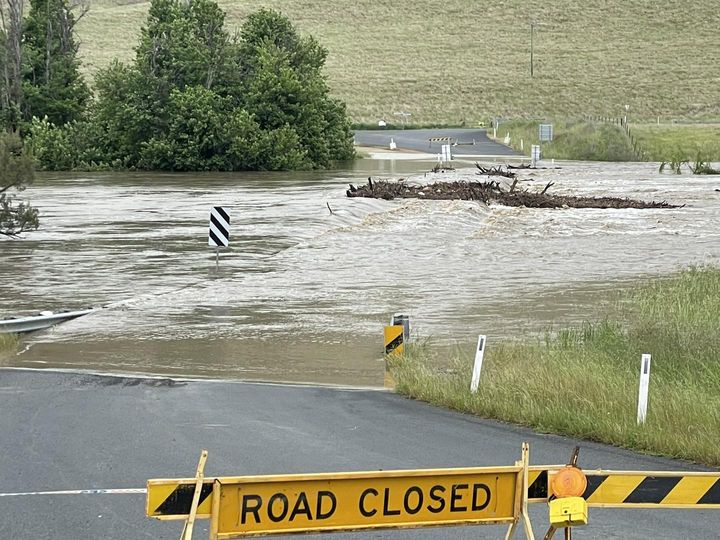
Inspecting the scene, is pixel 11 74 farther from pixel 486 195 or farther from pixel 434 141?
pixel 486 195

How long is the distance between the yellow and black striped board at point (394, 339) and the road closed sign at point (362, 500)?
8.98 meters

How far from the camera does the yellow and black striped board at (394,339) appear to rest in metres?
14.7

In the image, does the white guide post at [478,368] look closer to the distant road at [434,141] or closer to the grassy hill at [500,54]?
the distant road at [434,141]

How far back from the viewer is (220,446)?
33.8 ft

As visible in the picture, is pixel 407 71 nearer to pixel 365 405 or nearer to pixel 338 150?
pixel 338 150

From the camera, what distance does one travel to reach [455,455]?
391 inches

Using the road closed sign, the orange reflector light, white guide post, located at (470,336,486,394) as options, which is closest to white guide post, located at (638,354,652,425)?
white guide post, located at (470,336,486,394)

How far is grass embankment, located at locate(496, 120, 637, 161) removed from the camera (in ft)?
198

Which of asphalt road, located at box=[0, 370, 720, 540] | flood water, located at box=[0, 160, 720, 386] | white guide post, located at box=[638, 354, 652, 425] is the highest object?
white guide post, located at box=[638, 354, 652, 425]

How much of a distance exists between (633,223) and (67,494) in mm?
25843

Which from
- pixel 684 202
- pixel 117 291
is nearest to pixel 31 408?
pixel 117 291

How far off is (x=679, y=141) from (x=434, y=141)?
1319cm

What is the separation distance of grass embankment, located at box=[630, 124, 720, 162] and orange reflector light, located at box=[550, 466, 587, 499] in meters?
48.4

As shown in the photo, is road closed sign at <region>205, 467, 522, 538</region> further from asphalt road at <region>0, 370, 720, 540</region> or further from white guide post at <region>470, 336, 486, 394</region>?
white guide post at <region>470, 336, 486, 394</region>
